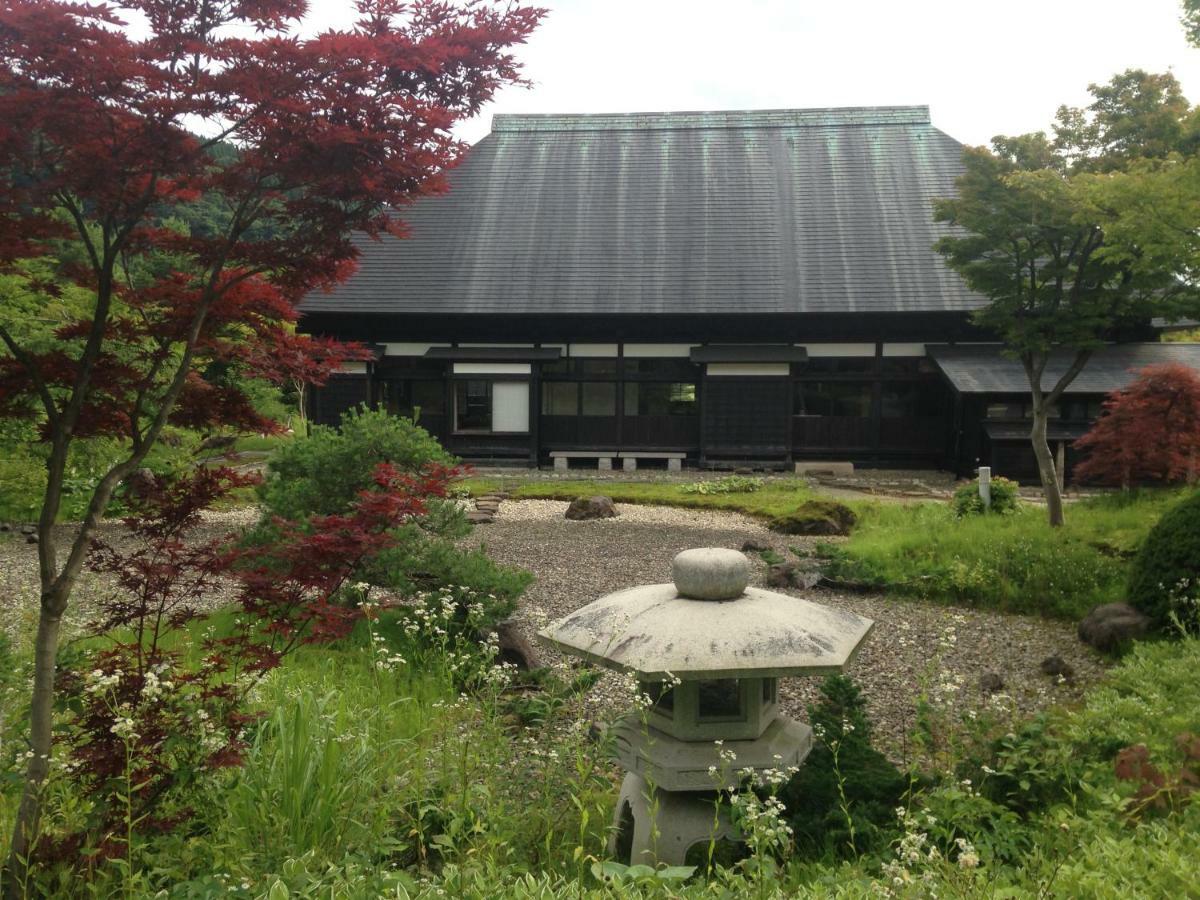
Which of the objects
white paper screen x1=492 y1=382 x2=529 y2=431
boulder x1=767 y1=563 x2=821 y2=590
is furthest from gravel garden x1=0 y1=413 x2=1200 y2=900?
white paper screen x1=492 y1=382 x2=529 y2=431

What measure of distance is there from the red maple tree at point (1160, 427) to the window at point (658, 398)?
8.28 metres

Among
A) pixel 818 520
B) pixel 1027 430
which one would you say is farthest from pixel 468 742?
pixel 1027 430

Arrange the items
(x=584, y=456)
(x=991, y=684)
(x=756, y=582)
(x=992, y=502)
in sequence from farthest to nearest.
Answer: (x=584, y=456), (x=992, y=502), (x=756, y=582), (x=991, y=684)

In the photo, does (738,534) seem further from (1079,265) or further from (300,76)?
(300,76)

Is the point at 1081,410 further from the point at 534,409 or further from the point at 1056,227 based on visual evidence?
the point at 534,409

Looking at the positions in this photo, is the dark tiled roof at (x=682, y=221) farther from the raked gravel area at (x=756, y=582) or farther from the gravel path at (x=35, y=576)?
the gravel path at (x=35, y=576)

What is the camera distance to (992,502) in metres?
10.6

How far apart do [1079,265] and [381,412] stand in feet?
27.7

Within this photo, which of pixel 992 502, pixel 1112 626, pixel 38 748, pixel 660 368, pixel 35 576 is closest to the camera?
pixel 38 748

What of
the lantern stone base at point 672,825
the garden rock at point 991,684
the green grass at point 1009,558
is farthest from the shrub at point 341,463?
the green grass at point 1009,558

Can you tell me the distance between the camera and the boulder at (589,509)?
12.2 meters

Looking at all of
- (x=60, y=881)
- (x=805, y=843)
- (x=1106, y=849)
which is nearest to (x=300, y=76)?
(x=60, y=881)

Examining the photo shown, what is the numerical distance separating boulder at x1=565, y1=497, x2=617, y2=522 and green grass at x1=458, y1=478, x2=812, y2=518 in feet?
4.19

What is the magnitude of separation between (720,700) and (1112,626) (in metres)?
4.09
